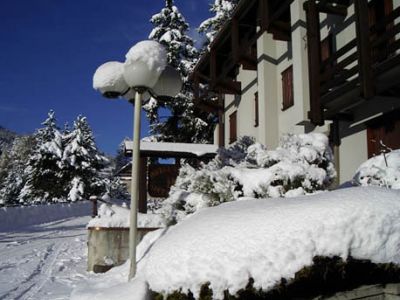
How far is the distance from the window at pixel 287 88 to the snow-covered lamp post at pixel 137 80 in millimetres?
7894

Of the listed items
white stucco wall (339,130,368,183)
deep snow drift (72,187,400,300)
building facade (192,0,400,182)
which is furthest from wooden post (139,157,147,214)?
deep snow drift (72,187,400,300)

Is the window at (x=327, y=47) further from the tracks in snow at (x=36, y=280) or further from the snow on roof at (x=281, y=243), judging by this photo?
the tracks in snow at (x=36, y=280)

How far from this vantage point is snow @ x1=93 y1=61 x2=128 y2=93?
5.52m

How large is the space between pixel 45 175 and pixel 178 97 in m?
20.4

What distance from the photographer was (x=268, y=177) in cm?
584

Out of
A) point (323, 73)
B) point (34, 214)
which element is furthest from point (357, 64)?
Result: point (34, 214)

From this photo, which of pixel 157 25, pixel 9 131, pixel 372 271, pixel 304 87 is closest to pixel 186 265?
pixel 372 271

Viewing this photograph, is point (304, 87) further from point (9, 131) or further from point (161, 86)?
point (9, 131)

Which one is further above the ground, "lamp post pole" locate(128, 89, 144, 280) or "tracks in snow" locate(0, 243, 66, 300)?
"lamp post pole" locate(128, 89, 144, 280)

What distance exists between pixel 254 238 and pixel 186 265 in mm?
604

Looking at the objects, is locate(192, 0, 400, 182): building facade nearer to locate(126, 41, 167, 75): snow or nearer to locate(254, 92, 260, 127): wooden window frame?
locate(254, 92, 260, 127): wooden window frame

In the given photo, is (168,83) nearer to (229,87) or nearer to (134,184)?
(134,184)

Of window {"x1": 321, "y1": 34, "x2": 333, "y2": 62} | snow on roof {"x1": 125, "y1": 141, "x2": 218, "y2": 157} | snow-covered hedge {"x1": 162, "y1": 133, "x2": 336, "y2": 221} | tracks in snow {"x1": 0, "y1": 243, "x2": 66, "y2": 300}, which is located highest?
window {"x1": 321, "y1": 34, "x2": 333, "y2": 62}

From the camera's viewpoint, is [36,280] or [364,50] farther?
[364,50]
